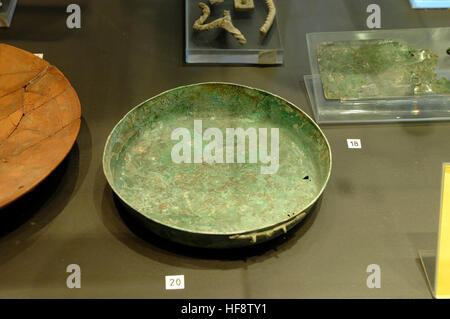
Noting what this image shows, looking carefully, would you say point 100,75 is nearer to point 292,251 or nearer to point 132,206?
point 132,206

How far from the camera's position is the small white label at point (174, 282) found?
1297mm

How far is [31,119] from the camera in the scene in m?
1.61

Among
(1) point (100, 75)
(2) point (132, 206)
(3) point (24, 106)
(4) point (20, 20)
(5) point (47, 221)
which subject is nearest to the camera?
(2) point (132, 206)

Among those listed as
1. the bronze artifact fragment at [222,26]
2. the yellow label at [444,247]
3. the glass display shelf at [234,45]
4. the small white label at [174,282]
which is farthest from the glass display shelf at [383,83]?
the small white label at [174,282]

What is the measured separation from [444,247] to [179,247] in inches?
25.3

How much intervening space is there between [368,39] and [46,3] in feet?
4.04

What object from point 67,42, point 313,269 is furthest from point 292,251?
point 67,42

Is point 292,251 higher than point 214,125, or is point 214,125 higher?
point 214,125

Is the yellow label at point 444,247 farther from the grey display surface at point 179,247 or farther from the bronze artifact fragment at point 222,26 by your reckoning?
the bronze artifact fragment at point 222,26

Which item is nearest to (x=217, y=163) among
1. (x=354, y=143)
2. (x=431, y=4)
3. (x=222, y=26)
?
(x=354, y=143)

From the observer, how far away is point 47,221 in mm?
1417

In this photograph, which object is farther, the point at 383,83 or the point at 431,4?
the point at 431,4

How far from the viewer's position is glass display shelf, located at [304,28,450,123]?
1.72 metres

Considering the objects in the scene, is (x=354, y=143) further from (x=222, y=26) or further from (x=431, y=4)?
(x=431, y=4)
